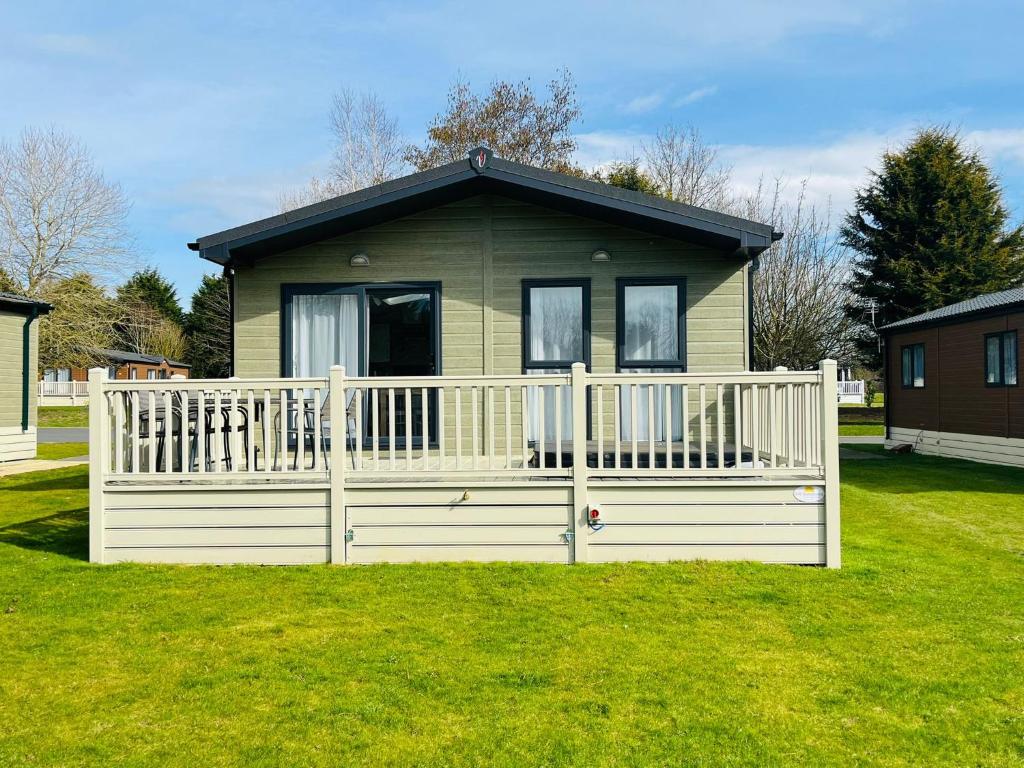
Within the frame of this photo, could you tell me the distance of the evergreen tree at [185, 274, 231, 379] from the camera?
3509 cm

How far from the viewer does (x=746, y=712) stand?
296cm

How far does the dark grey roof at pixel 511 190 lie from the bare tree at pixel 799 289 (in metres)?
17.4

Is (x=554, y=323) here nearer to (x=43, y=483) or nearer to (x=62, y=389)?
(x=43, y=483)

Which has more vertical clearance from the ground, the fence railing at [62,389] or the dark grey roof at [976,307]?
the dark grey roof at [976,307]

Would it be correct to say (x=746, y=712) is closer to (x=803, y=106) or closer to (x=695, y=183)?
(x=803, y=106)

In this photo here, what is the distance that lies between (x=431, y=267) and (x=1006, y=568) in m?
5.20

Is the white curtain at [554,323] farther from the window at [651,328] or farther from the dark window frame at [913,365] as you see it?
the dark window frame at [913,365]

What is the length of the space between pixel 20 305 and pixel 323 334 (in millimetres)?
9059

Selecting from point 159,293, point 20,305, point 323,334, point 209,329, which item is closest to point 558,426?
point 323,334

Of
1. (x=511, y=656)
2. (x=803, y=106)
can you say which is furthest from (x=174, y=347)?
(x=511, y=656)

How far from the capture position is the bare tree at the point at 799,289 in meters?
23.8

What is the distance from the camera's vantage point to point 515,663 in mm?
3455

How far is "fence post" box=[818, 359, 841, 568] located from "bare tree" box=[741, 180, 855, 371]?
738 inches

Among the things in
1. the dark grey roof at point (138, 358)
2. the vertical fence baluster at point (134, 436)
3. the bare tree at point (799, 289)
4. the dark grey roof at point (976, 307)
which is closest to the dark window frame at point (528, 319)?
the vertical fence baluster at point (134, 436)
